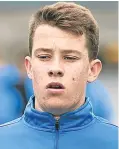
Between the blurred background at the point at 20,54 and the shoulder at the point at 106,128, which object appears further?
→ the blurred background at the point at 20,54

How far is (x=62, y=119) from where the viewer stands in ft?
5.35

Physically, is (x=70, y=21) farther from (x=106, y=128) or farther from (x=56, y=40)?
(x=106, y=128)

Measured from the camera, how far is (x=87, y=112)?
1.67m

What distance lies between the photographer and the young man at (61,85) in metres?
1.55

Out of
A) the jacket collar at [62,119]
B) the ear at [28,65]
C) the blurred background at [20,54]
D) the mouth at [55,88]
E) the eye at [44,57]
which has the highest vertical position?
the eye at [44,57]

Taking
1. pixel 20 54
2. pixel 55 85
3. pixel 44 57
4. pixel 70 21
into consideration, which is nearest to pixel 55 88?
pixel 55 85

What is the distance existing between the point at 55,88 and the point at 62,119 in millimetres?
158

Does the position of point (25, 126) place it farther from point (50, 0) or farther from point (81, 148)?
point (50, 0)

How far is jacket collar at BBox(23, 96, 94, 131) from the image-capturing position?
1.63m

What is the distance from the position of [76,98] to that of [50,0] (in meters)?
0.80

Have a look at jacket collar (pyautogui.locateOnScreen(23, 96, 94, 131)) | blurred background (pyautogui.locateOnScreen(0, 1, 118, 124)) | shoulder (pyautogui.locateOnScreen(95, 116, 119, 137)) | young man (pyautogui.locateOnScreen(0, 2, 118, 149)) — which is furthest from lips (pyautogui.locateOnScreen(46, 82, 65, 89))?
blurred background (pyautogui.locateOnScreen(0, 1, 118, 124))

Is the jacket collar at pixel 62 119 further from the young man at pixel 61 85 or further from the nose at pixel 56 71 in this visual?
the nose at pixel 56 71

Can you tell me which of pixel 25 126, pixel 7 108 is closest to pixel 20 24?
pixel 7 108

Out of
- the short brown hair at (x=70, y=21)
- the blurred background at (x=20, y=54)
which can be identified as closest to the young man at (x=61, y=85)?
the short brown hair at (x=70, y=21)
